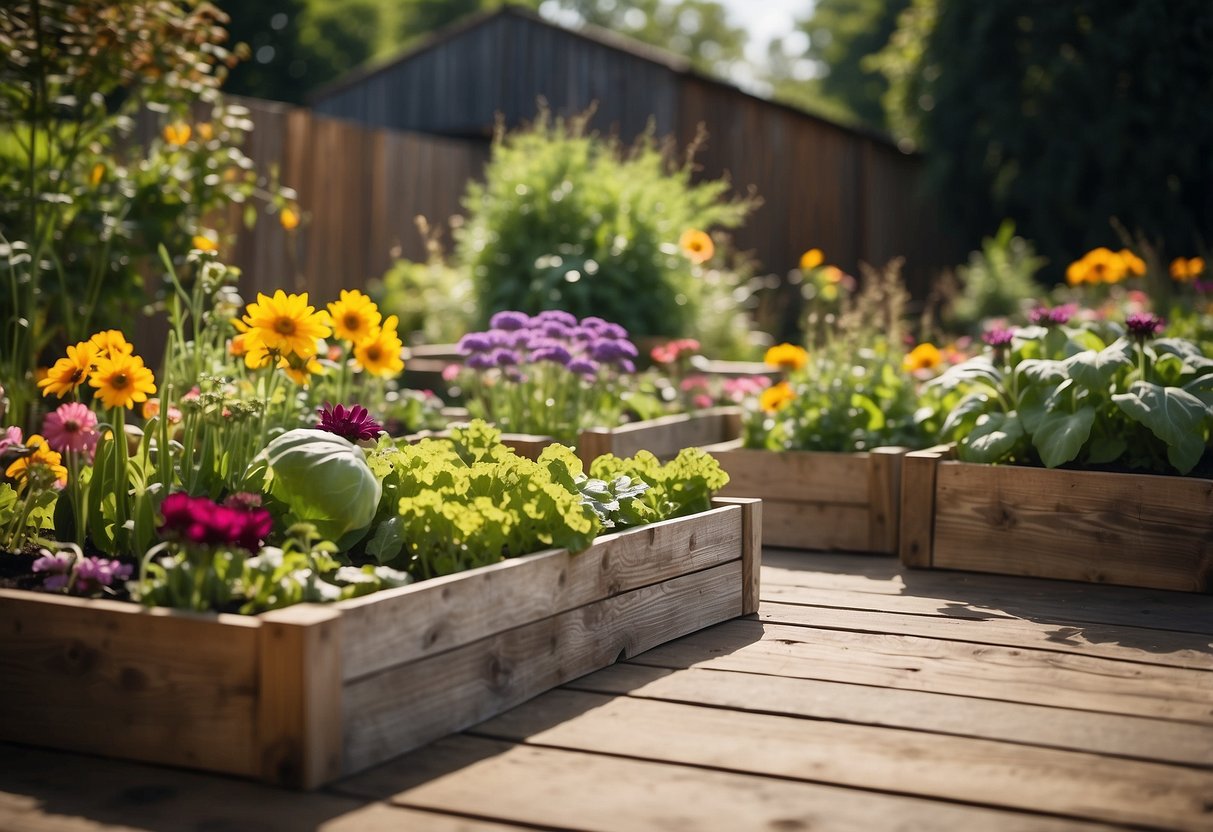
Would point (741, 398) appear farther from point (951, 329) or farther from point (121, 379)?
point (951, 329)

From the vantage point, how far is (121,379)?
258 centimetres

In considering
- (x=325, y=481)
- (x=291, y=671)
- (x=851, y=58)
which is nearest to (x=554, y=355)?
(x=325, y=481)

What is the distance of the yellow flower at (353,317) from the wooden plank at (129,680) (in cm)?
114

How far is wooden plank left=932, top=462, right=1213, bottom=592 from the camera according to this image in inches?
135

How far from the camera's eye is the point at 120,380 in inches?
102

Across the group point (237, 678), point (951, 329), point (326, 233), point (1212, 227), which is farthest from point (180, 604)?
point (1212, 227)

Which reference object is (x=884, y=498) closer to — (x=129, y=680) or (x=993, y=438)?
(x=993, y=438)

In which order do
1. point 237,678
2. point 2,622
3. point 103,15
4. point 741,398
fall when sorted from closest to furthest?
point 237,678 → point 2,622 → point 103,15 → point 741,398

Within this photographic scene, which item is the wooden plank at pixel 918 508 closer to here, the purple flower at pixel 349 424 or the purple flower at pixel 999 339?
the purple flower at pixel 999 339

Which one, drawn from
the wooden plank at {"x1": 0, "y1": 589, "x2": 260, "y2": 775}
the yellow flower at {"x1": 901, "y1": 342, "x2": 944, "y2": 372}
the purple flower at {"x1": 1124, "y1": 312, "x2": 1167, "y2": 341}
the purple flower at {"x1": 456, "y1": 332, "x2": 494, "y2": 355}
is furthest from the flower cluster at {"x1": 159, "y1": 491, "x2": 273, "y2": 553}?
the yellow flower at {"x1": 901, "y1": 342, "x2": 944, "y2": 372}

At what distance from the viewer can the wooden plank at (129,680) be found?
2025mm

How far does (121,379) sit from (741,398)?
110 inches

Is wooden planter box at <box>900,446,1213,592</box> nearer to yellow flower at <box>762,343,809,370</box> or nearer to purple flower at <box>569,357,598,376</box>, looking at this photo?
purple flower at <box>569,357,598,376</box>

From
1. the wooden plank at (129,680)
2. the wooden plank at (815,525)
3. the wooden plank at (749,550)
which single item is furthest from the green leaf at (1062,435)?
the wooden plank at (129,680)
